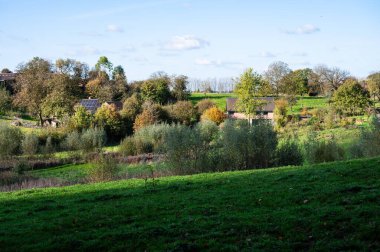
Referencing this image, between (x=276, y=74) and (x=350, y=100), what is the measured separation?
124 feet

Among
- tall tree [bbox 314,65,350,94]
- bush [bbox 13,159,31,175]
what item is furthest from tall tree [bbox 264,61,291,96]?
bush [bbox 13,159,31,175]

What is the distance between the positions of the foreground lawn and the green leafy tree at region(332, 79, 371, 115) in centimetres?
5791

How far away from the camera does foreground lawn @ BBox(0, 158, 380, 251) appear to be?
8453 mm

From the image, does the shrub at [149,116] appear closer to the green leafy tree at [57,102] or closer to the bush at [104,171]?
the green leafy tree at [57,102]

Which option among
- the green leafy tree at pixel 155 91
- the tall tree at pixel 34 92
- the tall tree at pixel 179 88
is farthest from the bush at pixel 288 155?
the tall tree at pixel 179 88

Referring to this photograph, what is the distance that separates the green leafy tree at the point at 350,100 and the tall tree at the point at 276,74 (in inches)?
1262

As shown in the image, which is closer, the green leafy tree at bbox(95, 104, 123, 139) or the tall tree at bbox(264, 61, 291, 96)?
the green leafy tree at bbox(95, 104, 123, 139)

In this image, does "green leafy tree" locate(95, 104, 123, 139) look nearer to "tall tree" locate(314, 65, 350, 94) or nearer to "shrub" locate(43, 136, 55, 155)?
"shrub" locate(43, 136, 55, 155)

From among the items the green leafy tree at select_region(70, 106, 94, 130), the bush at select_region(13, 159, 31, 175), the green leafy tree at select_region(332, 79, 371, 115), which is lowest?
the bush at select_region(13, 159, 31, 175)

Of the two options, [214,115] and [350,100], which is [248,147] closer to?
[214,115]

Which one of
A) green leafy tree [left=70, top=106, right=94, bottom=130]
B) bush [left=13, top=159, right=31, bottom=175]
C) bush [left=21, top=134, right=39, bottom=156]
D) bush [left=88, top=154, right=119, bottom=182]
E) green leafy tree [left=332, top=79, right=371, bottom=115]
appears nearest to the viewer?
bush [left=88, top=154, right=119, bottom=182]

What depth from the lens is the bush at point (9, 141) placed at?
4516 centimetres

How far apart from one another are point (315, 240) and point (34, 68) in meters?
79.1

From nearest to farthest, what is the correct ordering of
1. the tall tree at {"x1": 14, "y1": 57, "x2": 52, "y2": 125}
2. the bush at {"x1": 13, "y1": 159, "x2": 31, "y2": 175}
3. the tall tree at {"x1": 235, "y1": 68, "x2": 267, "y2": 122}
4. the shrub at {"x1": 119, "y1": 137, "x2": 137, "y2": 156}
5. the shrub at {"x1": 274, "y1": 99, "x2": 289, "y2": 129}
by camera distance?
the bush at {"x1": 13, "y1": 159, "x2": 31, "y2": 175} < the shrub at {"x1": 119, "y1": 137, "x2": 137, "y2": 156} < the shrub at {"x1": 274, "y1": 99, "x2": 289, "y2": 129} < the tall tree at {"x1": 235, "y1": 68, "x2": 267, "y2": 122} < the tall tree at {"x1": 14, "y1": 57, "x2": 52, "y2": 125}
